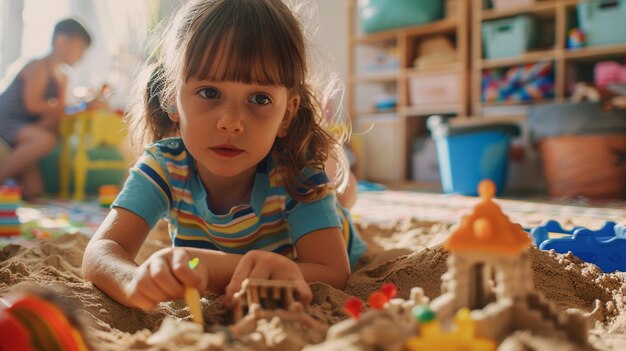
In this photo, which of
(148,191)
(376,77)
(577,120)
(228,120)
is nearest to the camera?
(228,120)

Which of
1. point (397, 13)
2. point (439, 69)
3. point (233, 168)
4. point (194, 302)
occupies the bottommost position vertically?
point (194, 302)

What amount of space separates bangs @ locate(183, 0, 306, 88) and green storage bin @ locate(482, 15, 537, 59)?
97.4 inches

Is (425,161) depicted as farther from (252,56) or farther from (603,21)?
(252,56)

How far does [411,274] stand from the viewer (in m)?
0.79

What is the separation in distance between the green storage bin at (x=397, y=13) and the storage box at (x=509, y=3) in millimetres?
382

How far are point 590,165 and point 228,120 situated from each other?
2.22m

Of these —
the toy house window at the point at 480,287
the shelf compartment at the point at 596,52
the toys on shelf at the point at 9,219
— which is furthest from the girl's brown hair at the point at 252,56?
the shelf compartment at the point at 596,52

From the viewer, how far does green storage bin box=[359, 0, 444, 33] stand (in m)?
3.30

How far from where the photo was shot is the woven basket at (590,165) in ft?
7.99

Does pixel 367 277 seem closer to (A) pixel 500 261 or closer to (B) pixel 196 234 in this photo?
(B) pixel 196 234

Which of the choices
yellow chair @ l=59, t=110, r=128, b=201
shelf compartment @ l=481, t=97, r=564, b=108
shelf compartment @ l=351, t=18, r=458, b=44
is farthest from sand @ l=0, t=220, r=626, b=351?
shelf compartment @ l=351, t=18, r=458, b=44

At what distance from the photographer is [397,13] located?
11.0ft

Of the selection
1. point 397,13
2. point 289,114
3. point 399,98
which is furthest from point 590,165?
point 289,114

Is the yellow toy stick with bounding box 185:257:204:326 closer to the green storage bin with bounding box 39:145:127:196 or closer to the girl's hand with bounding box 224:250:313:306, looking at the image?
the girl's hand with bounding box 224:250:313:306
